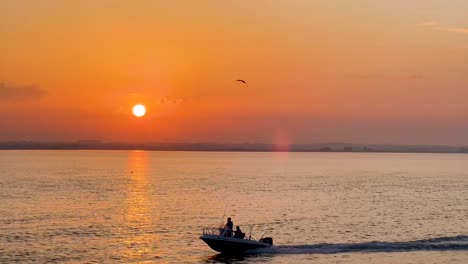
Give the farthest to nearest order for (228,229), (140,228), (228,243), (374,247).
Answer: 1. (140,228)
2. (374,247)
3. (228,229)
4. (228,243)

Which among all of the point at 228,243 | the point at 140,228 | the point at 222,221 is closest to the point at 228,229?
the point at 228,243

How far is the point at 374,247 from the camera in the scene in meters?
56.2

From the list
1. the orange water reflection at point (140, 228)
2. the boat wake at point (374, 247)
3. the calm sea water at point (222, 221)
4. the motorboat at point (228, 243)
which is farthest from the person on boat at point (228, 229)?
the orange water reflection at point (140, 228)

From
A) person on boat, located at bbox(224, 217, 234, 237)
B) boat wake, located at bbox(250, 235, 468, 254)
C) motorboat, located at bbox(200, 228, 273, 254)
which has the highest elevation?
person on boat, located at bbox(224, 217, 234, 237)

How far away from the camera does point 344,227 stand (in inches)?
2783

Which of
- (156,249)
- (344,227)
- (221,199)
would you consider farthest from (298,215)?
(156,249)

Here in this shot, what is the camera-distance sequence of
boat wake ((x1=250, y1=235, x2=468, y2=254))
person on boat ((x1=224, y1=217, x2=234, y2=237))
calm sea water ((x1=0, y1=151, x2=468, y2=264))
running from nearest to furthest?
person on boat ((x1=224, y1=217, x2=234, y2=237)) < calm sea water ((x1=0, y1=151, x2=468, y2=264)) < boat wake ((x1=250, y1=235, x2=468, y2=254))

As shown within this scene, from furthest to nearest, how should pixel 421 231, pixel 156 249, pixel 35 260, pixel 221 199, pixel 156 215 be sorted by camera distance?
pixel 221 199
pixel 156 215
pixel 421 231
pixel 156 249
pixel 35 260

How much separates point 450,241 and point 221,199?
48.5 m

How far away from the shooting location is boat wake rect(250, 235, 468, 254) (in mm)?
54062

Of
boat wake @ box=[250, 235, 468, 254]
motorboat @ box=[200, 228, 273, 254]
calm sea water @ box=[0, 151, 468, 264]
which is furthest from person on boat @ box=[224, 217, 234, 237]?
boat wake @ box=[250, 235, 468, 254]

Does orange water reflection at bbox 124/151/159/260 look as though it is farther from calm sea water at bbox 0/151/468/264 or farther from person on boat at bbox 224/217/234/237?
person on boat at bbox 224/217/234/237

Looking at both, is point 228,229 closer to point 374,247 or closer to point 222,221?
point 374,247

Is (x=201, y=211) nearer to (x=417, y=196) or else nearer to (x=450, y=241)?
(x=450, y=241)
